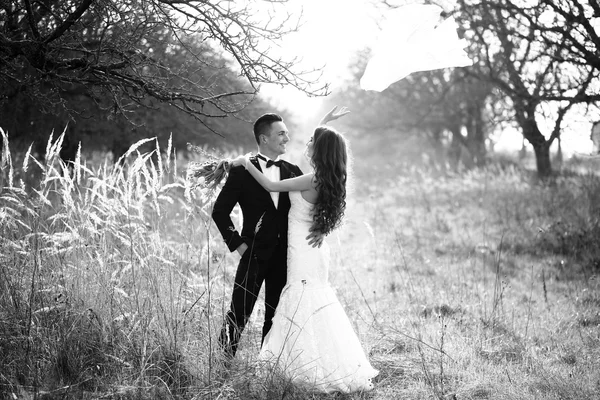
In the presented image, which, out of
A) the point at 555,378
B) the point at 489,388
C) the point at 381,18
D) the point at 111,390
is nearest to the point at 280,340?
the point at 111,390

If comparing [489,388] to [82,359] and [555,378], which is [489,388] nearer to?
[555,378]

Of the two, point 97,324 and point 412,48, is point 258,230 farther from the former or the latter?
point 412,48

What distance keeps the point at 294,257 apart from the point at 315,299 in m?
0.34

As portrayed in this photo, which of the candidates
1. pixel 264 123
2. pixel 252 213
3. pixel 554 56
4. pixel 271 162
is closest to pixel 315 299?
pixel 252 213

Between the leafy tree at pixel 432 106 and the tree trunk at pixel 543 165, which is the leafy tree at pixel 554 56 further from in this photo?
the leafy tree at pixel 432 106

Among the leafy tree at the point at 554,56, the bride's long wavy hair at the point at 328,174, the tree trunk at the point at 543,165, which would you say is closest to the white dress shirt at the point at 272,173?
the bride's long wavy hair at the point at 328,174

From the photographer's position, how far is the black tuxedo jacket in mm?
4371

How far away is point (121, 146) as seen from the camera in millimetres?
12461

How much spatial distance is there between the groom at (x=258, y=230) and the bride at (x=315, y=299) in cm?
12

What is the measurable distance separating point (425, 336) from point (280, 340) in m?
1.60

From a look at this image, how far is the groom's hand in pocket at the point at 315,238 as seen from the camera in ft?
14.5

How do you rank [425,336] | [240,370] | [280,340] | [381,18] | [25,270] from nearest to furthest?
[240,370] < [280,340] < [25,270] < [425,336] < [381,18]

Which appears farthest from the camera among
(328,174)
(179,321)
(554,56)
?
(554,56)

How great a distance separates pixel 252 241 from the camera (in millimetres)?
4484
